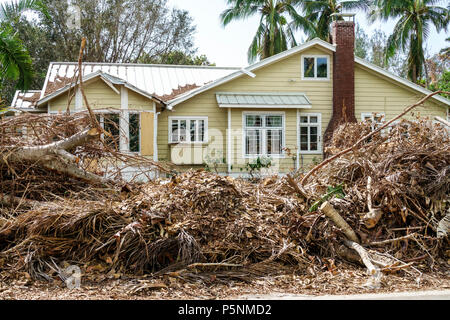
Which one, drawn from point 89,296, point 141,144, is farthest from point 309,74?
point 89,296

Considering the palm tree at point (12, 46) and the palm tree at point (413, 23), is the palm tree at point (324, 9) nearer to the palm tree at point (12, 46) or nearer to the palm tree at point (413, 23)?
the palm tree at point (413, 23)

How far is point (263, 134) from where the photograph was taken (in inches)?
659

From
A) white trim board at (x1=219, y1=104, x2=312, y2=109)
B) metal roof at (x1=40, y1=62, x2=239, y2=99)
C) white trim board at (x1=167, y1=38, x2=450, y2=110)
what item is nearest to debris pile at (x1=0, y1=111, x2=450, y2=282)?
white trim board at (x1=219, y1=104, x2=312, y2=109)

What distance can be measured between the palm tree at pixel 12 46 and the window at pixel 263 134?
803 cm

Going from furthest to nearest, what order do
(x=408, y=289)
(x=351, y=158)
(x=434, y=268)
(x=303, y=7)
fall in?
(x=303, y=7) < (x=351, y=158) < (x=434, y=268) < (x=408, y=289)

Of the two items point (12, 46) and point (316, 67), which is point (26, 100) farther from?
point (316, 67)

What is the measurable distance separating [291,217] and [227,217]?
929mm

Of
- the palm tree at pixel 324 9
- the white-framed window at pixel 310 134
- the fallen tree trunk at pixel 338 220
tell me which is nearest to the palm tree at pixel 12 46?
the fallen tree trunk at pixel 338 220

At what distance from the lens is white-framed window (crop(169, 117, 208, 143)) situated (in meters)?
16.7

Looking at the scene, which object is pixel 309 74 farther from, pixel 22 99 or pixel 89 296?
pixel 89 296

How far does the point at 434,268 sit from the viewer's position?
5.63 metres

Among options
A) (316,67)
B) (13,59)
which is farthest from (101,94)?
(316,67)

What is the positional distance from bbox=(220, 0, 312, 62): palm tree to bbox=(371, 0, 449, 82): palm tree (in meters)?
5.19
